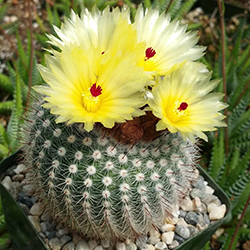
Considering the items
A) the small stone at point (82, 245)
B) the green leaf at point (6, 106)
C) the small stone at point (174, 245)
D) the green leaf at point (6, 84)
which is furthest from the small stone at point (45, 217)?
the green leaf at point (6, 84)

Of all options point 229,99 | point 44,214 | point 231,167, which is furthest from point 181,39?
point 229,99

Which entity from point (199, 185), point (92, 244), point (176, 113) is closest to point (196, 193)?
point (199, 185)

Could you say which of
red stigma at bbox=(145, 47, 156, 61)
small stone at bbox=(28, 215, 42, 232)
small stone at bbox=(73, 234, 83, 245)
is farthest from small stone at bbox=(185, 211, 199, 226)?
red stigma at bbox=(145, 47, 156, 61)

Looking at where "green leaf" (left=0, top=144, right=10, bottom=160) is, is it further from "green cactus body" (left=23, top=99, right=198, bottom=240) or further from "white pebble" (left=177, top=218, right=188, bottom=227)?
"white pebble" (left=177, top=218, right=188, bottom=227)

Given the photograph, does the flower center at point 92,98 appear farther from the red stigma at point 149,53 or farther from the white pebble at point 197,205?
the white pebble at point 197,205

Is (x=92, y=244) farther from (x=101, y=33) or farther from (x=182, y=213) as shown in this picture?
(x=101, y=33)

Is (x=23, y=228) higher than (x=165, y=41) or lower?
lower
